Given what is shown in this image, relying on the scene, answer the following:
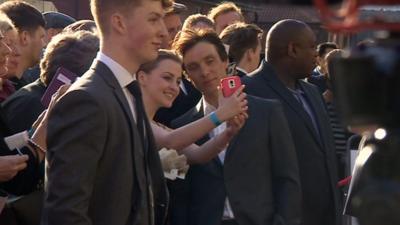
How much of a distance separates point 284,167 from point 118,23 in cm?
158

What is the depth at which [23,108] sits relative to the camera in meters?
4.79

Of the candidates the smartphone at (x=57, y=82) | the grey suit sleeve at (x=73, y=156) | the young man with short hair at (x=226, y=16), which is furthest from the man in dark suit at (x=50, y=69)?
the young man with short hair at (x=226, y=16)

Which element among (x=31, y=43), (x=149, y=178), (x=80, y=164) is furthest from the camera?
(x=31, y=43)

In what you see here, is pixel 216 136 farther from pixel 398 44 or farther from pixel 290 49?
pixel 398 44

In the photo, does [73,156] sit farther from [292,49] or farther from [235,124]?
[292,49]

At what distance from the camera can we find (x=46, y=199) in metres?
3.60

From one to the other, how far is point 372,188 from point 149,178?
93.6 inches

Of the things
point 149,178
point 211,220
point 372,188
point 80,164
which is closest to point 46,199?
point 80,164

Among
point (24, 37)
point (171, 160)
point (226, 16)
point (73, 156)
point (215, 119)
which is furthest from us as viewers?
point (226, 16)

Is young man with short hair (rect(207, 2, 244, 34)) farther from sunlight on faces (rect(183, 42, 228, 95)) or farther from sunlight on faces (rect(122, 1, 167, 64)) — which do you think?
sunlight on faces (rect(122, 1, 167, 64))

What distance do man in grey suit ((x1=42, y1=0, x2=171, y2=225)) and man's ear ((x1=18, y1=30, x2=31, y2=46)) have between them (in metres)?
2.15

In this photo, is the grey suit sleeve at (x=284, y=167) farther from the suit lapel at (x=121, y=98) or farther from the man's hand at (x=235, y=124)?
the suit lapel at (x=121, y=98)

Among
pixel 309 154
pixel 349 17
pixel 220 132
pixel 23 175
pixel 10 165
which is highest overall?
pixel 349 17

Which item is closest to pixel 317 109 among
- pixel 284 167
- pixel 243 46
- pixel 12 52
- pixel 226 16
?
pixel 284 167
